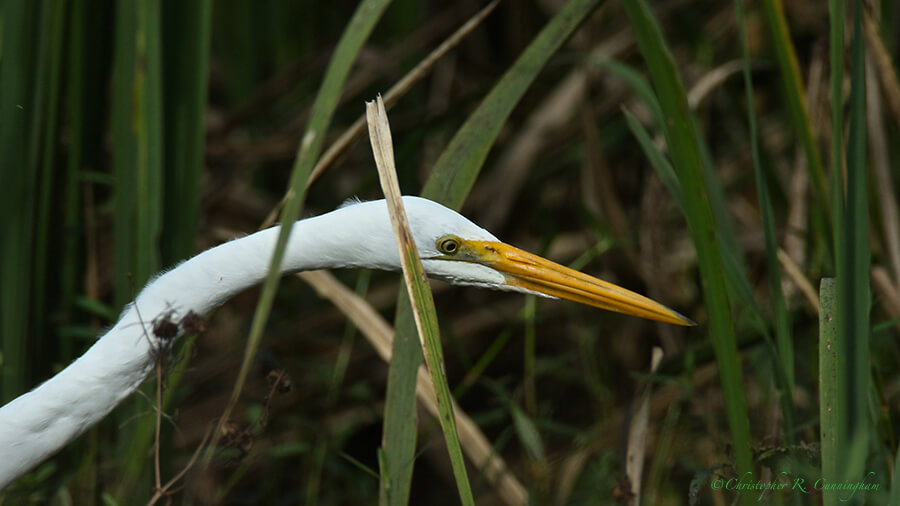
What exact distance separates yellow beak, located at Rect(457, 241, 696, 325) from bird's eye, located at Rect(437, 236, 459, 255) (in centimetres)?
1

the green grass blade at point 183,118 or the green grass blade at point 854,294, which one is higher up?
the green grass blade at point 183,118

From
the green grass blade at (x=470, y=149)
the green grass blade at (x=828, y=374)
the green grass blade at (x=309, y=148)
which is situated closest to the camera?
the green grass blade at (x=309, y=148)

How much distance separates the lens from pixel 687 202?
0.83 m

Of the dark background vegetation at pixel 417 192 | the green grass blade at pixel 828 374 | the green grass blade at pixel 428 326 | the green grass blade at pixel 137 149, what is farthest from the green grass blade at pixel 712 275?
the green grass blade at pixel 137 149

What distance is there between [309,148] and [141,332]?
330 mm

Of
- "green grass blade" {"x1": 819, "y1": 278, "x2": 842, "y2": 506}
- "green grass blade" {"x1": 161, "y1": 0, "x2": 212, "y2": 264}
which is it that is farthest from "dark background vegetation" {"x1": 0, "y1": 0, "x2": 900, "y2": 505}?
"green grass blade" {"x1": 819, "y1": 278, "x2": 842, "y2": 506}

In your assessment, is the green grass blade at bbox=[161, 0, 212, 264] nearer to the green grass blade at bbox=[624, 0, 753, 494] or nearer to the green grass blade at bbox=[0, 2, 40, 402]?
the green grass blade at bbox=[0, 2, 40, 402]

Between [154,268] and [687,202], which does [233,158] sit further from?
[687,202]

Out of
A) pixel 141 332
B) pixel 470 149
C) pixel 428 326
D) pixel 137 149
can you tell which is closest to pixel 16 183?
pixel 137 149

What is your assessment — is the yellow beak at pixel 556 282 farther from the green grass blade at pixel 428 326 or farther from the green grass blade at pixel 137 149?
the green grass blade at pixel 137 149

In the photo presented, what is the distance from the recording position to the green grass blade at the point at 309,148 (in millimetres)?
671

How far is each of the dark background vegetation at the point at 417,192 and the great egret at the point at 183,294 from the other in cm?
10

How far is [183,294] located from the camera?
890 millimetres

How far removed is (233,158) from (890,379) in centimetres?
189
